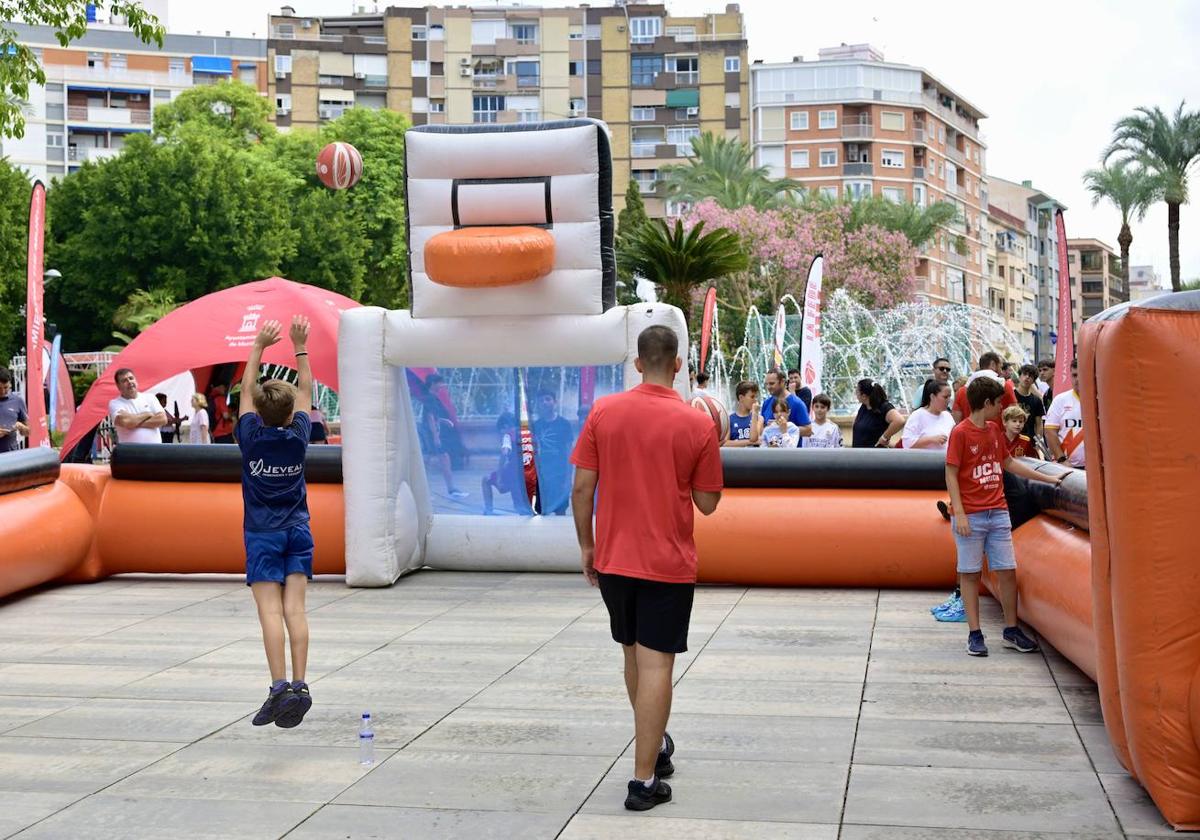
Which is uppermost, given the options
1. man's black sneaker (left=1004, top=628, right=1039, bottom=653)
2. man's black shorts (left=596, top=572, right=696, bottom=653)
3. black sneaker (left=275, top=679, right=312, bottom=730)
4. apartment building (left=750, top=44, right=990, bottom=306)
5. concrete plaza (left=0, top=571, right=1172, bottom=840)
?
apartment building (left=750, top=44, right=990, bottom=306)

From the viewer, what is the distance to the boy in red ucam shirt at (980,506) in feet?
28.5

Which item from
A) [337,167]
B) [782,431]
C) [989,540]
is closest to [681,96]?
[337,167]

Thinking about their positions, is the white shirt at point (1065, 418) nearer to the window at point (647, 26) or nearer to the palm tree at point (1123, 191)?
the palm tree at point (1123, 191)

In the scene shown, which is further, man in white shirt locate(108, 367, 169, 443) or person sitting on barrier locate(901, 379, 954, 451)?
man in white shirt locate(108, 367, 169, 443)

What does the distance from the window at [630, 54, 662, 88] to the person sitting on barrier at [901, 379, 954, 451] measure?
91.1 metres

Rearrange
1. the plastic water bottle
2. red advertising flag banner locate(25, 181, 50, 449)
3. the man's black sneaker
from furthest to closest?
red advertising flag banner locate(25, 181, 50, 449) → the man's black sneaker → the plastic water bottle

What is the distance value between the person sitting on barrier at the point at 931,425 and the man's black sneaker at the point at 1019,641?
12.0 feet

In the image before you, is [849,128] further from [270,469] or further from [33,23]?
[270,469]

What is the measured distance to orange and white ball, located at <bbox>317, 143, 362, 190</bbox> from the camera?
752 inches

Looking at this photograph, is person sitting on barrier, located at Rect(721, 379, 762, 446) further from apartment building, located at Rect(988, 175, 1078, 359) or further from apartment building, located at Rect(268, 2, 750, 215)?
apartment building, located at Rect(988, 175, 1078, 359)

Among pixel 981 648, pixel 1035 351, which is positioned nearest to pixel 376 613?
pixel 981 648

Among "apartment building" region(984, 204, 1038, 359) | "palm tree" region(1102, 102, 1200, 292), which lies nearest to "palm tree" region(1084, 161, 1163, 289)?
"palm tree" region(1102, 102, 1200, 292)

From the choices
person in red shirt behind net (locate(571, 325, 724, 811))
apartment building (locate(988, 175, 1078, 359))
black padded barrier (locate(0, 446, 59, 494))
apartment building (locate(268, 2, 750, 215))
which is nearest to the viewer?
person in red shirt behind net (locate(571, 325, 724, 811))

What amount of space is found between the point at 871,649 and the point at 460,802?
13.2ft
